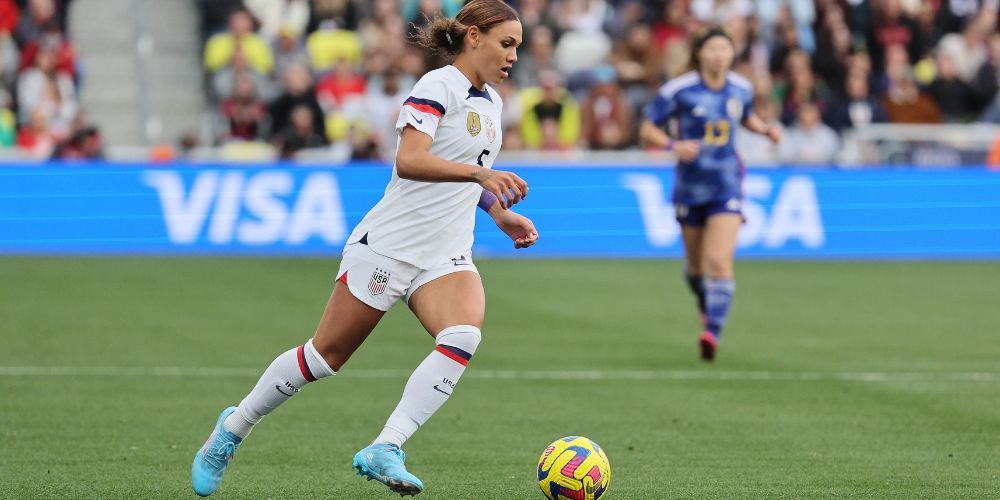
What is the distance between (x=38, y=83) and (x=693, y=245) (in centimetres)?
1263

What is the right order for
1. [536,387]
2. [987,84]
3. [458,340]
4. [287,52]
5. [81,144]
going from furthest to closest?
[987,84], [287,52], [81,144], [536,387], [458,340]

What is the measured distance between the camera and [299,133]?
21719mm

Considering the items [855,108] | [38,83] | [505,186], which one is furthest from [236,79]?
[505,186]

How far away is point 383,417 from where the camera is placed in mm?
9266

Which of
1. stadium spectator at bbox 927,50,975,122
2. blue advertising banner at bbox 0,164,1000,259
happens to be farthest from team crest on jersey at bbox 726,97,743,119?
stadium spectator at bbox 927,50,975,122

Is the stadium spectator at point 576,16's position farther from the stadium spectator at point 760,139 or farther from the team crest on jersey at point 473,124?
the team crest on jersey at point 473,124

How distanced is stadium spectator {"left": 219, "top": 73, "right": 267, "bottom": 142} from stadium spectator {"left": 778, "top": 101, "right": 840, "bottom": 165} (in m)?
7.04

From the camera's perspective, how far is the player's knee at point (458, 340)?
6.60 meters

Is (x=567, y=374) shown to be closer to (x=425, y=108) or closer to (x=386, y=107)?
(x=425, y=108)

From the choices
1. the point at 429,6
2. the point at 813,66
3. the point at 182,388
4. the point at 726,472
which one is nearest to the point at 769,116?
the point at 813,66

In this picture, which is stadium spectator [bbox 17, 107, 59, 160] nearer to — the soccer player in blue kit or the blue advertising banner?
the blue advertising banner

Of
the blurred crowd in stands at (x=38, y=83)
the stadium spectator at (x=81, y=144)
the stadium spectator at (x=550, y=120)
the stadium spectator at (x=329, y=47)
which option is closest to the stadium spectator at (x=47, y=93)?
the blurred crowd in stands at (x=38, y=83)

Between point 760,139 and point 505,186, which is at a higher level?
point 505,186

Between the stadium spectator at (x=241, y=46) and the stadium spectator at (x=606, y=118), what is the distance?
187 inches
